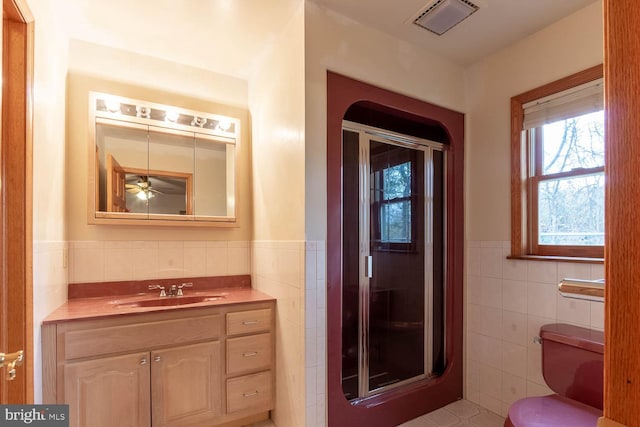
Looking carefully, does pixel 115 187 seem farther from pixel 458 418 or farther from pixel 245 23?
pixel 458 418

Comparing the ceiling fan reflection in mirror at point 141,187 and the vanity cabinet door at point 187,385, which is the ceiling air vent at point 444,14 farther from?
the vanity cabinet door at point 187,385

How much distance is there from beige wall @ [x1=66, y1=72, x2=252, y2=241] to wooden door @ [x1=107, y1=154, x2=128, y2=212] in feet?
0.43

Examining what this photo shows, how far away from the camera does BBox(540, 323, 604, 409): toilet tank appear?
1.59m

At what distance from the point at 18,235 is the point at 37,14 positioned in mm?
1027

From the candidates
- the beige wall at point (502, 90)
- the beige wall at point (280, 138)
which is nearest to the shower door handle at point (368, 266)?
the beige wall at point (280, 138)

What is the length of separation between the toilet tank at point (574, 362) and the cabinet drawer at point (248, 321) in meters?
1.68

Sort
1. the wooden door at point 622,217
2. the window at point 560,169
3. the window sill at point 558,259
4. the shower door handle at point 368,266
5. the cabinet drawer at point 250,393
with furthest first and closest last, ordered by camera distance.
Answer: the shower door handle at point 368,266 → the cabinet drawer at point 250,393 → the window at point 560,169 → the window sill at point 558,259 → the wooden door at point 622,217

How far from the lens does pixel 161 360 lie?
1.85m

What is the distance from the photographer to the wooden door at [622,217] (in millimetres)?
388

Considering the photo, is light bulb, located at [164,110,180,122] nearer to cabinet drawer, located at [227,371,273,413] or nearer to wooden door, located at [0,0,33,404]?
wooden door, located at [0,0,33,404]

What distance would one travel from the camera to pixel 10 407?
1.20m

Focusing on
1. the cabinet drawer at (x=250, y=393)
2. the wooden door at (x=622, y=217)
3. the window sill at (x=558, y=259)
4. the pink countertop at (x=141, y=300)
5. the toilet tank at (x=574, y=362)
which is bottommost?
the cabinet drawer at (x=250, y=393)

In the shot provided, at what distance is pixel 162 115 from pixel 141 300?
1343 millimetres

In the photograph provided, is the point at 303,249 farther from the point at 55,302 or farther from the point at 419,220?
the point at 55,302
